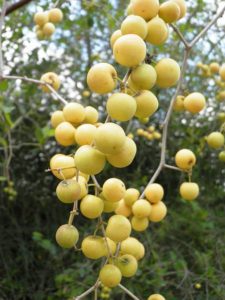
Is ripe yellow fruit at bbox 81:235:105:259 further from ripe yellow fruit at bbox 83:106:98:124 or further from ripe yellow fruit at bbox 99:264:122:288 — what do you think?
ripe yellow fruit at bbox 83:106:98:124

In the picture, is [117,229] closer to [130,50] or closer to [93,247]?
[93,247]

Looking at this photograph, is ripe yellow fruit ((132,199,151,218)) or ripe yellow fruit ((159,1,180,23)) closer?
ripe yellow fruit ((159,1,180,23))

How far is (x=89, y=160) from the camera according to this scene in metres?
0.39

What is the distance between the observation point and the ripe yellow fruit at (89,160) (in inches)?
15.5

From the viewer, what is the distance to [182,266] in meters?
1.17

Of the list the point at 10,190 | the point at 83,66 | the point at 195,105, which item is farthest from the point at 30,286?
the point at 195,105

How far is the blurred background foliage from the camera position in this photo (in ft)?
4.01

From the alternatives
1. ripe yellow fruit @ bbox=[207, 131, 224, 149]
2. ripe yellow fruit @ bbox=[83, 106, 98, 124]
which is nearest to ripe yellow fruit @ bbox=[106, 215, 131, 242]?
ripe yellow fruit @ bbox=[83, 106, 98, 124]

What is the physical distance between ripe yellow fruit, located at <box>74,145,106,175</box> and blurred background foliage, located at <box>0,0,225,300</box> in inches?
28.3

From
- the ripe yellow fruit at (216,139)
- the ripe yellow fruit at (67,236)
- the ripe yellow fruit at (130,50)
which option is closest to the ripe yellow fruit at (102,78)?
the ripe yellow fruit at (130,50)

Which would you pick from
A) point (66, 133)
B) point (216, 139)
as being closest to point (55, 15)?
point (216, 139)

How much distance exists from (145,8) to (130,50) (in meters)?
0.07

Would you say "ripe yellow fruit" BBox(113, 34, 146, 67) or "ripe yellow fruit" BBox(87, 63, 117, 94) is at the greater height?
"ripe yellow fruit" BBox(113, 34, 146, 67)

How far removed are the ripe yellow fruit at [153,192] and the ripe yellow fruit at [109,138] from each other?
0.24 m
